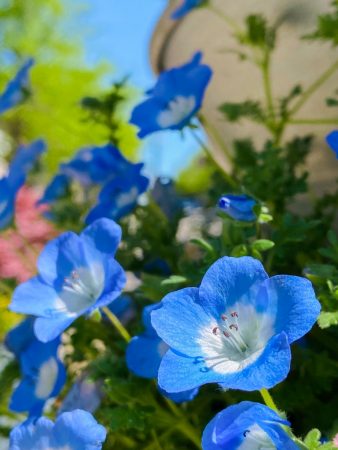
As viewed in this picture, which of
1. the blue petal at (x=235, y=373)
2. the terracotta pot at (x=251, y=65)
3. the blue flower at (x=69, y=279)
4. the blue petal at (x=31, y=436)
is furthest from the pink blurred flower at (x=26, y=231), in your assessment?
the blue petal at (x=235, y=373)

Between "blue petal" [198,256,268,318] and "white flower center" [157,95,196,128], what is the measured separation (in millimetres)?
312

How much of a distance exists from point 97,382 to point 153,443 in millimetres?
82

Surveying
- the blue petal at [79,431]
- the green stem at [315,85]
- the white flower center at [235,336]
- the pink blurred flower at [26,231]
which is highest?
the white flower center at [235,336]

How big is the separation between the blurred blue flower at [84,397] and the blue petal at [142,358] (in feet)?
0.38

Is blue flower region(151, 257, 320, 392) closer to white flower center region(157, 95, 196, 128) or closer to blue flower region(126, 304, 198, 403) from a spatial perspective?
blue flower region(126, 304, 198, 403)

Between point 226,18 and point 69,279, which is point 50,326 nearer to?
point 69,279

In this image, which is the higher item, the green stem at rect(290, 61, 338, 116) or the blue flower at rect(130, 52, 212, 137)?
the blue flower at rect(130, 52, 212, 137)

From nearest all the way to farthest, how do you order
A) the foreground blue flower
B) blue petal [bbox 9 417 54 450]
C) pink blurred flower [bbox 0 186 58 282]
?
blue petal [bbox 9 417 54 450] < the foreground blue flower < pink blurred flower [bbox 0 186 58 282]

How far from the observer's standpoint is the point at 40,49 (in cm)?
474

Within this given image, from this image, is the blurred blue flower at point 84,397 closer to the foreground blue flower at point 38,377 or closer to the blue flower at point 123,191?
the foreground blue flower at point 38,377

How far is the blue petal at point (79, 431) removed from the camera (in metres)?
0.48

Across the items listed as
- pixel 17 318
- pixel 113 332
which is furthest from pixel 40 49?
pixel 113 332

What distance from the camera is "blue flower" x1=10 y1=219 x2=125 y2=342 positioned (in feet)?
1.87

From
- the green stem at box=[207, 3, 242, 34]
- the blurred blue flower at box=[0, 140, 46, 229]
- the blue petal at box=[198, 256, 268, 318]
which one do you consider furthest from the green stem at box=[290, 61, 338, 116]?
the blue petal at box=[198, 256, 268, 318]
